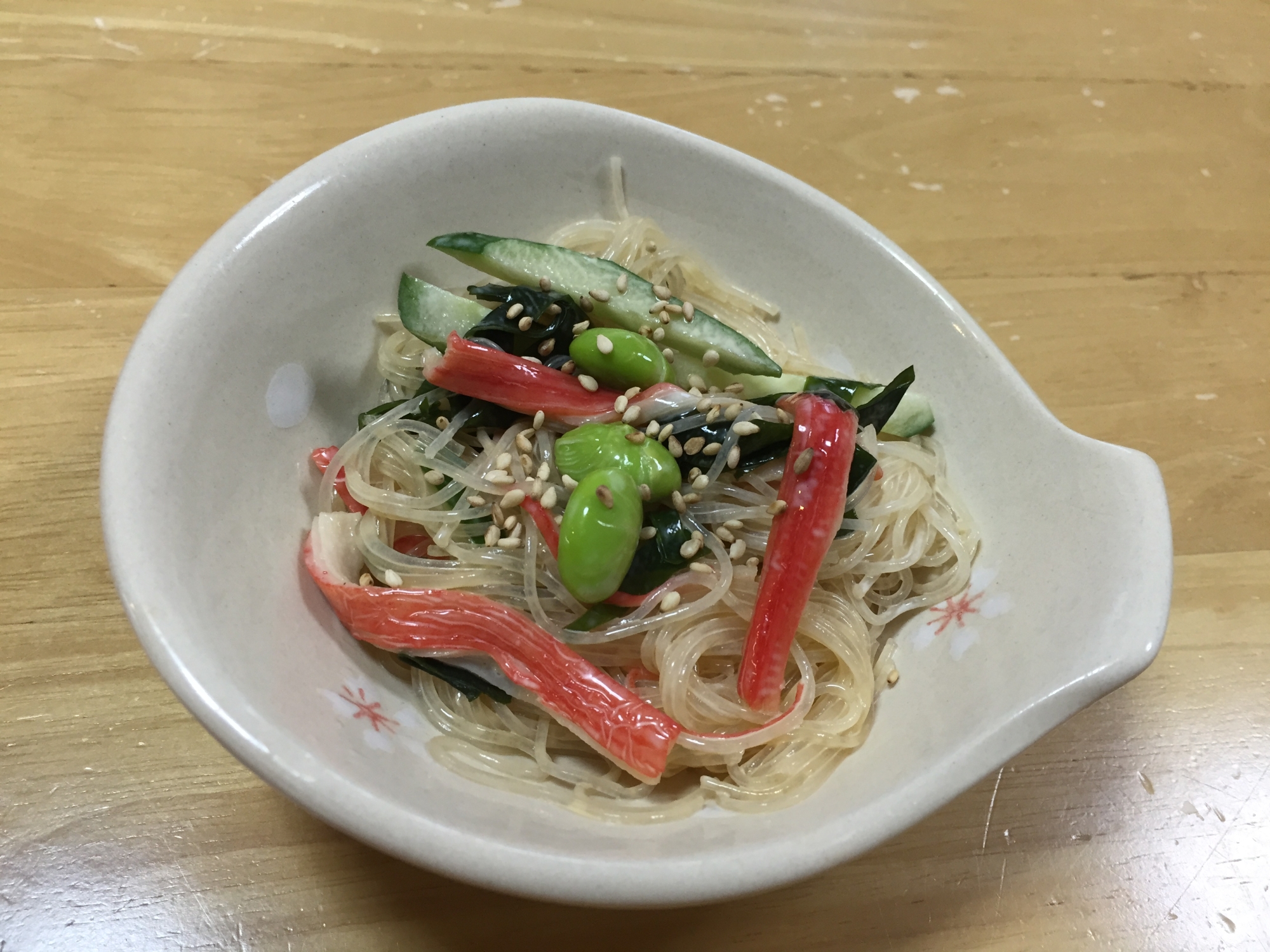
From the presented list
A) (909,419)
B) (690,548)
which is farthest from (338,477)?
(909,419)

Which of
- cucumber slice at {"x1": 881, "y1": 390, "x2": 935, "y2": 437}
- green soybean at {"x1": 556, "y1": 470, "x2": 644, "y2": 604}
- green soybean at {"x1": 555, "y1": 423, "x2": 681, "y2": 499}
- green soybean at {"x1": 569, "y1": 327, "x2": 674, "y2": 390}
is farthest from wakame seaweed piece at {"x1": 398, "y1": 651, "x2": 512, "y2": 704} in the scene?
cucumber slice at {"x1": 881, "y1": 390, "x2": 935, "y2": 437}

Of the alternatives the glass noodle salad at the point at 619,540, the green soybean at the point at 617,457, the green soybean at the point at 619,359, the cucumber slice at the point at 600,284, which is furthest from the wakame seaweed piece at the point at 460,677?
the cucumber slice at the point at 600,284

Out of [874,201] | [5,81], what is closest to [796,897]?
[874,201]

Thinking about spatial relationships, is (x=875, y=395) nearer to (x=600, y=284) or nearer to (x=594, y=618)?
(x=600, y=284)

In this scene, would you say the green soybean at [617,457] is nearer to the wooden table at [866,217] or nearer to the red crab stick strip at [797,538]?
the red crab stick strip at [797,538]

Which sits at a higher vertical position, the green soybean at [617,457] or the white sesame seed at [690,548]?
the green soybean at [617,457]

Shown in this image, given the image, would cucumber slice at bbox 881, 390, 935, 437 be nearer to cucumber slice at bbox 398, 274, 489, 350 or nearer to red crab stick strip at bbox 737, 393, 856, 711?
red crab stick strip at bbox 737, 393, 856, 711

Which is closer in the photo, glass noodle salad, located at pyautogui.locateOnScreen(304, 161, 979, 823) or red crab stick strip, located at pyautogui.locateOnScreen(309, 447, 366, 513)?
glass noodle salad, located at pyautogui.locateOnScreen(304, 161, 979, 823)
